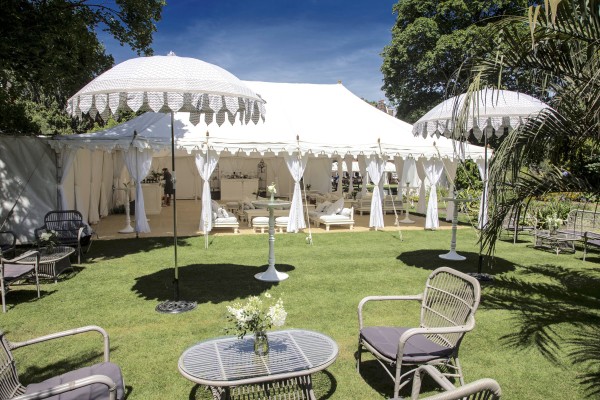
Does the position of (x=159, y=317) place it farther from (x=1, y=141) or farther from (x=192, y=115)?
(x=1, y=141)

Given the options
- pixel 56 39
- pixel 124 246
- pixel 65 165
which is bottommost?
pixel 124 246

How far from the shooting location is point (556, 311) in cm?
594

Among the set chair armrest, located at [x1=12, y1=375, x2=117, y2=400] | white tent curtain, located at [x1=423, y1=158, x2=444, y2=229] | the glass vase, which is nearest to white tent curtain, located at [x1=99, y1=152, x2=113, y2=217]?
white tent curtain, located at [x1=423, y1=158, x2=444, y2=229]

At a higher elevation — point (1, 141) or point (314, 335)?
point (1, 141)

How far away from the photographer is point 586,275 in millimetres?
8000

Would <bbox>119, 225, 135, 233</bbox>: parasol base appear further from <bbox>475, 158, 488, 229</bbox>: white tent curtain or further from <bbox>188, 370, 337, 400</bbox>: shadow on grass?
<bbox>475, 158, 488, 229</bbox>: white tent curtain

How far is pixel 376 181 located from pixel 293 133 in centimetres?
304

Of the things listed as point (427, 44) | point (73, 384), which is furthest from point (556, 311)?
point (427, 44)

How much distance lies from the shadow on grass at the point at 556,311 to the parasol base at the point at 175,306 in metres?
4.14

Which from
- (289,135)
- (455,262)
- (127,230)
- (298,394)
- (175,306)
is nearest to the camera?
(298,394)

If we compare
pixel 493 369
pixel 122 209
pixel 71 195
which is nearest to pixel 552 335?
pixel 493 369

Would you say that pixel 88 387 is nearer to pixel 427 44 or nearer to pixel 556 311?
pixel 556 311

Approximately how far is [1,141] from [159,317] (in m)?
7.33

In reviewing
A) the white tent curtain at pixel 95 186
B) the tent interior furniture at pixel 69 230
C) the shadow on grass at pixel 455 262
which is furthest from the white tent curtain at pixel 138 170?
the shadow on grass at pixel 455 262
